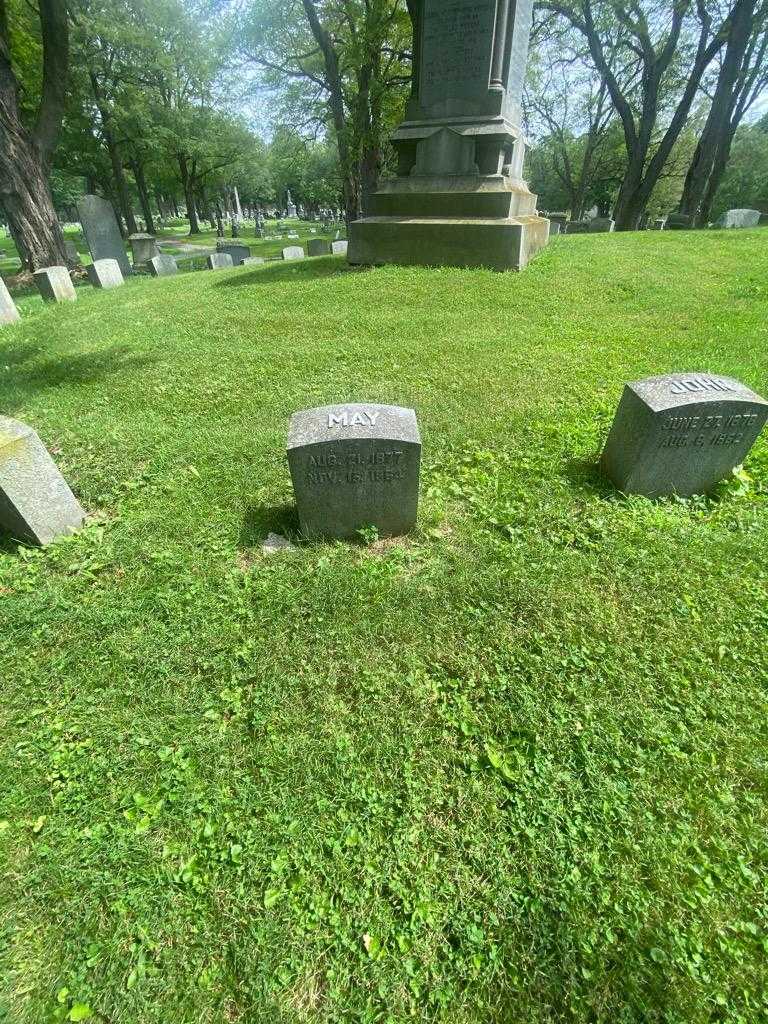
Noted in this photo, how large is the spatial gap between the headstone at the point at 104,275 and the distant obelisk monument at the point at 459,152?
285 inches

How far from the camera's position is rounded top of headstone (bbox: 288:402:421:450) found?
2.71 meters

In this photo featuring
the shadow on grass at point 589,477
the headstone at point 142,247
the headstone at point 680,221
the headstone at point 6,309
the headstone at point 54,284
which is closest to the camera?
the shadow on grass at point 589,477

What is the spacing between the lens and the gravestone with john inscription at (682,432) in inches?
119

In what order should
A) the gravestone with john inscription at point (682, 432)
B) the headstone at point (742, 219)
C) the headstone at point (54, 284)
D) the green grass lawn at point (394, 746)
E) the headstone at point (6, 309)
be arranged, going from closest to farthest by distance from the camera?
1. the green grass lawn at point (394, 746)
2. the gravestone with john inscription at point (682, 432)
3. the headstone at point (6, 309)
4. the headstone at point (54, 284)
5. the headstone at point (742, 219)

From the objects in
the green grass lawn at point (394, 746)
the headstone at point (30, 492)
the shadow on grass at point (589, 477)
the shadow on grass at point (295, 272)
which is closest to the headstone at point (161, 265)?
the shadow on grass at point (295, 272)

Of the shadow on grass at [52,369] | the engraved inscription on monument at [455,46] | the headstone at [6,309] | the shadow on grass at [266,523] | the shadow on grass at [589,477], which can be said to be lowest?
the shadow on grass at [266,523]

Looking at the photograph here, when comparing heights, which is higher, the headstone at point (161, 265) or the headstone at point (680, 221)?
the headstone at point (680, 221)

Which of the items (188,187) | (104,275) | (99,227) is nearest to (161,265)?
(99,227)

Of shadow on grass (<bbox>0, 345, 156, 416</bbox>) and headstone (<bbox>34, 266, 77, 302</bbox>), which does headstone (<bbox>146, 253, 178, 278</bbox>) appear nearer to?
headstone (<bbox>34, 266, 77, 302</bbox>)

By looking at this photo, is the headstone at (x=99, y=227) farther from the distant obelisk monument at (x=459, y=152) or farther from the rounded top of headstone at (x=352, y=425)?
the rounded top of headstone at (x=352, y=425)

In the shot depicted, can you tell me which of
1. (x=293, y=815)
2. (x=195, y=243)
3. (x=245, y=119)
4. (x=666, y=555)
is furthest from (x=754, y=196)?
(x=293, y=815)

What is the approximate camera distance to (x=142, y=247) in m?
19.8

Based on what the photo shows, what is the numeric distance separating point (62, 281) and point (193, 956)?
42.8 ft

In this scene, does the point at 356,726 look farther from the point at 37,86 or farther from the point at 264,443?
the point at 37,86
